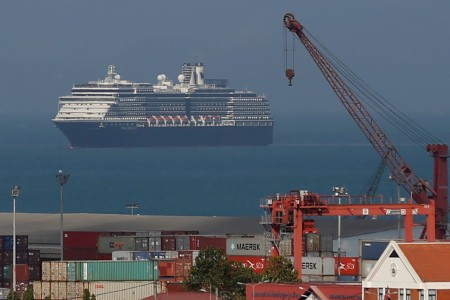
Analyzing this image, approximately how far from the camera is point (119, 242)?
86500mm

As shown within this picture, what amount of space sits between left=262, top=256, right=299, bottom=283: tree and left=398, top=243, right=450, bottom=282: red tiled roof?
2035 centimetres

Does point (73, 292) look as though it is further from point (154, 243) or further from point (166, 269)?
point (154, 243)

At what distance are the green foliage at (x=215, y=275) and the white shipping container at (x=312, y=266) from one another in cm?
516

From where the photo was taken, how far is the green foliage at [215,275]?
65562 millimetres

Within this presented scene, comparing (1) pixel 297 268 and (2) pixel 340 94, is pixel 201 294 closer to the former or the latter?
(1) pixel 297 268

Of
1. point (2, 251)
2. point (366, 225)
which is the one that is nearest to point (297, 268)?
point (2, 251)

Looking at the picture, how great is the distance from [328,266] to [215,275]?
757 centimetres

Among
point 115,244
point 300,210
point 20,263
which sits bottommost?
point 20,263

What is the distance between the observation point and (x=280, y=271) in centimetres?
6562

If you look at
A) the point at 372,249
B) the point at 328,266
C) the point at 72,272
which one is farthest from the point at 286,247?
the point at 72,272

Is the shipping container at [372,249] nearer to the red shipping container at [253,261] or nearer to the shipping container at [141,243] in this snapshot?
the red shipping container at [253,261]

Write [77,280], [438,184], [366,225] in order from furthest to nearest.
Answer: [366,225], [438,184], [77,280]

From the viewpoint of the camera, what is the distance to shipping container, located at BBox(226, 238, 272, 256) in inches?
3078

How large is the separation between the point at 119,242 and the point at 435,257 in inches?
1768
